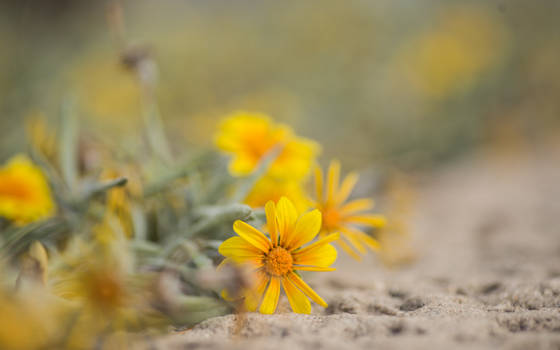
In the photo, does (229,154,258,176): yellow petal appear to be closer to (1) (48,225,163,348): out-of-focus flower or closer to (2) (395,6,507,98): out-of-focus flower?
(1) (48,225,163,348): out-of-focus flower

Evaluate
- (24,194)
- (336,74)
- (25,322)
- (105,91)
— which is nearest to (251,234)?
(25,322)

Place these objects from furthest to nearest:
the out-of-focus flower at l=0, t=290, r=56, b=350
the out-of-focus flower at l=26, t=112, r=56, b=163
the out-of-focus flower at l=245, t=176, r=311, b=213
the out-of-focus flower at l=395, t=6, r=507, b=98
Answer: the out-of-focus flower at l=395, t=6, r=507, b=98 < the out-of-focus flower at l=26, t=112, r=56, b=163 < the out-of-focus flower at l=245, t=176, r=311, b=213 < the out-of-focus flower at l=0, t=290, r=56, b=350

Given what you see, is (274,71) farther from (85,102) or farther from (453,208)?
(453,208)

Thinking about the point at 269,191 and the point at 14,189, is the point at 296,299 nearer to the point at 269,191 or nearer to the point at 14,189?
the point at 269,191

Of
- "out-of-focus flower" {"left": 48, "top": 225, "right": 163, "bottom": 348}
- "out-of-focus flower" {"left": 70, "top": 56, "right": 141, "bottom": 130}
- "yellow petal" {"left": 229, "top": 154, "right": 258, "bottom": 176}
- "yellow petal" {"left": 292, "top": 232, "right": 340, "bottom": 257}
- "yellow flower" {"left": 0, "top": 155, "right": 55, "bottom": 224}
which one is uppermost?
"out-of-focus flower" {"left": 70, "top": 56, "right": 141, "bottom": 130}

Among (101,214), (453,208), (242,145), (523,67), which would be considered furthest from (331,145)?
(101,214)

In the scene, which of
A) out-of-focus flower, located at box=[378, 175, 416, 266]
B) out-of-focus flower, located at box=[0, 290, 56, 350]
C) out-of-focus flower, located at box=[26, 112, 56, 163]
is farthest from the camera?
out-of-focus flower, located at box=[378, 175, 416, 266]

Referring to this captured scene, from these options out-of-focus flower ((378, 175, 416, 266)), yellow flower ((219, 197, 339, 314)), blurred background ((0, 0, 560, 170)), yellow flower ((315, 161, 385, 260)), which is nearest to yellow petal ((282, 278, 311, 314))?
yellow flower ((219, 197, 339, 314))
